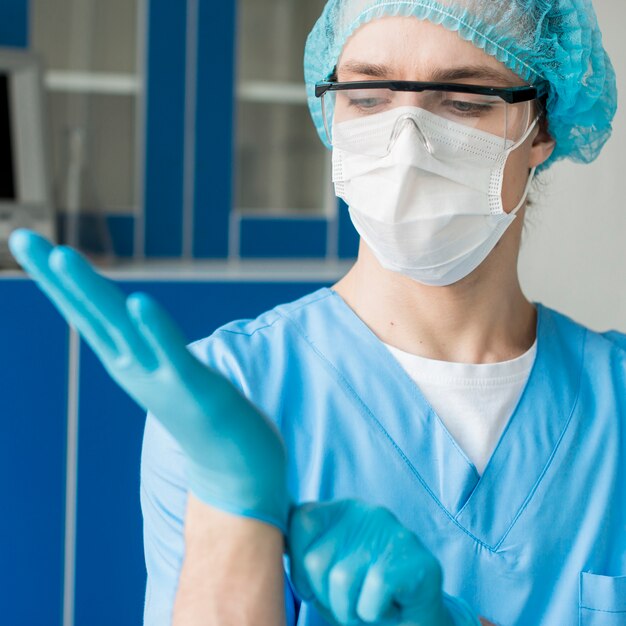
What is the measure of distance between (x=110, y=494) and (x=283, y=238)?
92cm

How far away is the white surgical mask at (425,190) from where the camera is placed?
3.73 ft

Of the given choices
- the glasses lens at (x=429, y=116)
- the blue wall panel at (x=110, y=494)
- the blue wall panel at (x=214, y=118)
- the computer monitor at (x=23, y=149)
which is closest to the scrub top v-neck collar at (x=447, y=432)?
the glasses lens at (x=429, y=116)

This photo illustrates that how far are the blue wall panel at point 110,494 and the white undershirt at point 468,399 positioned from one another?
4.07ft

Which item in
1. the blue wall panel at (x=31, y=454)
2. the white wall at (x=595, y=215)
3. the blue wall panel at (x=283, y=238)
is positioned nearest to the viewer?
the white wall at (x=595, y=215)

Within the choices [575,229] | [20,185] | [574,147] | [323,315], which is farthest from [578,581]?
[20,185]

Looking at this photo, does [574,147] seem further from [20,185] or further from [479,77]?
[20,185]

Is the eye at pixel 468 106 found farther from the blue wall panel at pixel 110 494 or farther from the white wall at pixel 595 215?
the blue wall panel at pixel 110 494

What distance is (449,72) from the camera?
1132mm

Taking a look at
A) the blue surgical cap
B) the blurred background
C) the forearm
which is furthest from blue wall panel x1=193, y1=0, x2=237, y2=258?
the forearm

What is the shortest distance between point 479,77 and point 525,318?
1.07 ft

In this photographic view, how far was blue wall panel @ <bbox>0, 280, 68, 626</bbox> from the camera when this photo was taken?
7.52 ft

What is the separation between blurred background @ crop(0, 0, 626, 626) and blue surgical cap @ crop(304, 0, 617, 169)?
52 cm

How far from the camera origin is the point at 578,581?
115 centimetres

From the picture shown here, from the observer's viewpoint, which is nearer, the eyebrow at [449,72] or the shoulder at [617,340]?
the eyebrow at [449,72]
